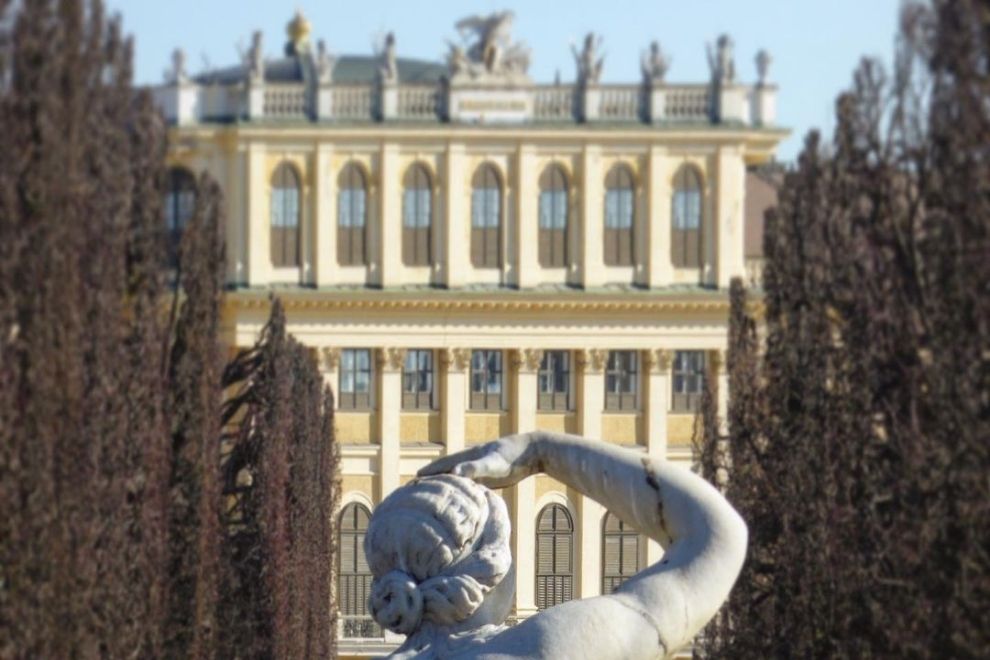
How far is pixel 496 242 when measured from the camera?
3100 inches

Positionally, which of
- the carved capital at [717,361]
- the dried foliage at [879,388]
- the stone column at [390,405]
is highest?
the dried foliage at [879,388]

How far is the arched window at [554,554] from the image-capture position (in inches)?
3039

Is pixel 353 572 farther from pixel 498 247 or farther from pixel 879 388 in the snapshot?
pixel 879 388

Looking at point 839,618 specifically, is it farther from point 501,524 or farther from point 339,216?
point 339,216

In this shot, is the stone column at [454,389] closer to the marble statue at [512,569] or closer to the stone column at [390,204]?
the stone column at [390,204]

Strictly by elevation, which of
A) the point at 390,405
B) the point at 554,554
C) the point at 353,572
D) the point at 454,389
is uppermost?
the point at 454,389

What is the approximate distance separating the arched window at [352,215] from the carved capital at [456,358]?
2.89 meters

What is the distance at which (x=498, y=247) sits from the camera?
7869 centimetres

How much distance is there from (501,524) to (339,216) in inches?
2683

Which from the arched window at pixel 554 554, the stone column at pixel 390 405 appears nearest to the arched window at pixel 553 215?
the stone column at pixel 390 405

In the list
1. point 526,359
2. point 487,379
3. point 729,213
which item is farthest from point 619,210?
point 487,379

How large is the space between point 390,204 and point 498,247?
2.45 meters

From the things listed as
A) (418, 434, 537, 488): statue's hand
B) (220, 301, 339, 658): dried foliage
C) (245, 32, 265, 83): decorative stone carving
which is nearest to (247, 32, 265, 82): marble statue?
(245, 32, 265, 83): decorative stone carving

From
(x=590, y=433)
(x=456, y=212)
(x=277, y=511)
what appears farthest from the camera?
(x=456, y=212)
